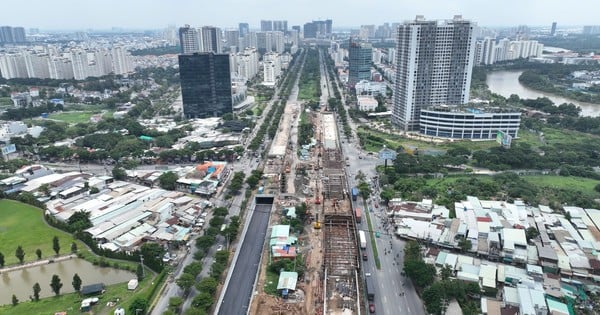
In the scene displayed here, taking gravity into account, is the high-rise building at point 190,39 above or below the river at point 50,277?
above

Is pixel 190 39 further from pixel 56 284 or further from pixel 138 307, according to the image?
pixel 138 307

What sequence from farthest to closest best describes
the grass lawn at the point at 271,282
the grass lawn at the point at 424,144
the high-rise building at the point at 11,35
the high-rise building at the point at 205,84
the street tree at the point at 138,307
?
the high-rise building at the point at 11,35, the high-rise building at the point at 205,84, the grass lawn at the point at 424,144, the grass lawn at the point at 271,282, the street tree at the point at 138,307

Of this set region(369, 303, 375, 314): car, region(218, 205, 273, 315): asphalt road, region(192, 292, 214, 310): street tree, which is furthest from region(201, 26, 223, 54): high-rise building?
region(369, 303, 375, 314): car

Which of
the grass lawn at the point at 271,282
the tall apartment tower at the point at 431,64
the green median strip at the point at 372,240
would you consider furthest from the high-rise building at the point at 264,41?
the grass lawn at the point at 271,282

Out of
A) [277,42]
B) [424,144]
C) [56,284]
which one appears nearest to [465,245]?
[56,284]

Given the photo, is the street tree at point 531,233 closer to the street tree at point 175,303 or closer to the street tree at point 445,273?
the street tree at point 445,273

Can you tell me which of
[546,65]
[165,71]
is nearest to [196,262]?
[165,71]
